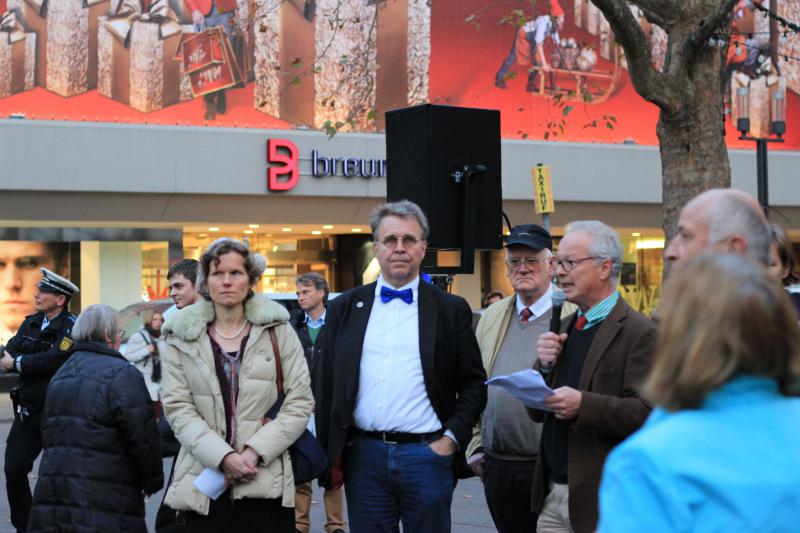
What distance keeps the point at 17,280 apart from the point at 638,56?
15.6m

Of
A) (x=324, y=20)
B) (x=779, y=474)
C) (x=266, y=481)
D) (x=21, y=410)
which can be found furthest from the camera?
(x=324, y=20)

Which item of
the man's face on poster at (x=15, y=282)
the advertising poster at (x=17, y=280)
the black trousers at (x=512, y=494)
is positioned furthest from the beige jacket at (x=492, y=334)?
the man's face on poster at (x=15, y=282)

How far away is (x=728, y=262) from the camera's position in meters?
2.13

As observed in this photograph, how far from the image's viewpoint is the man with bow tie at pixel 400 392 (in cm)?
512

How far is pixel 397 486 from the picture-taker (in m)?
5.12

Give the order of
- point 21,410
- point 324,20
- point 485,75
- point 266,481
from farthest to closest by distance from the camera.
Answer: point 485,75 → point 324,20 → point 21,410 → point 266,481

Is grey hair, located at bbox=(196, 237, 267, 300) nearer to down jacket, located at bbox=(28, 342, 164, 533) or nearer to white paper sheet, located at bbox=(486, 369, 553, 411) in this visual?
down jacket, located at bbox=(28, 342, 164, 533)

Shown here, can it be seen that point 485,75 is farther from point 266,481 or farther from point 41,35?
point 266,481

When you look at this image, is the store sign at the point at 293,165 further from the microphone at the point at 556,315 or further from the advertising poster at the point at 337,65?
the microphone at the point at 556,315

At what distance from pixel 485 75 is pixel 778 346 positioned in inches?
922

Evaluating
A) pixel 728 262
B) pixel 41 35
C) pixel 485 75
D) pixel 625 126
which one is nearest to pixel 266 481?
pixel 728 262

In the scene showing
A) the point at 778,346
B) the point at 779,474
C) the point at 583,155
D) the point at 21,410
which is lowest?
the point at 21,410

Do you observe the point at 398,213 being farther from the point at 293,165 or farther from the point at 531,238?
the point at 293,165

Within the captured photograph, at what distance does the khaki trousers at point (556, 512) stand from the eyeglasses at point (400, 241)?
1366 mm
